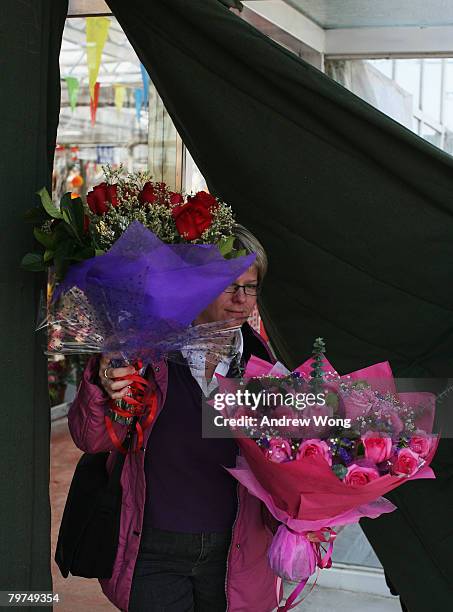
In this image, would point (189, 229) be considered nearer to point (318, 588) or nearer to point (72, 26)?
point (318, 588)

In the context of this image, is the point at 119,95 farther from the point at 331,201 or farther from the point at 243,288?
the point at 243,288

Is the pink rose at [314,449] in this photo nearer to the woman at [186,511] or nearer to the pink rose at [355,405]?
the pink rose at [355,405]

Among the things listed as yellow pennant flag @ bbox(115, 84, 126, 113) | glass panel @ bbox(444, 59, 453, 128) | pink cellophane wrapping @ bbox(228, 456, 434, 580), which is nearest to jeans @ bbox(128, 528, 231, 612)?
pink cellophane wrapping @ bbox(228, 456, 434, 580)

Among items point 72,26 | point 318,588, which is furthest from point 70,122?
point 318,588

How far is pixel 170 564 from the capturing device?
212 cm

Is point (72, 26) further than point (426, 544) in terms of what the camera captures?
Yes

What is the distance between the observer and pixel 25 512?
1.91 metres

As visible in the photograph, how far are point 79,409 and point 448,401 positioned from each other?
914 millimetres

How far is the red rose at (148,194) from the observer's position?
6.31ft

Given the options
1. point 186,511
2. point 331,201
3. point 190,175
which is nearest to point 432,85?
point 190,175

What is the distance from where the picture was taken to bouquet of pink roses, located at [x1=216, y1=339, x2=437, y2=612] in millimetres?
1810

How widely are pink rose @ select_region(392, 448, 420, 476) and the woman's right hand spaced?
0.59 m

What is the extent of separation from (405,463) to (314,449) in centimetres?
20

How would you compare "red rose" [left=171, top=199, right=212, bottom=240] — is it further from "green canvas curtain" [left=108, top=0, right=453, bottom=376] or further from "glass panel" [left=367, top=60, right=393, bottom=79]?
"glass panel" [left=367, top=60, right=393, bottom=79]
